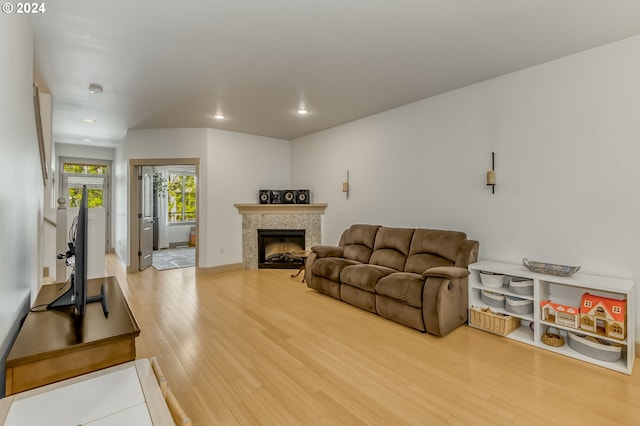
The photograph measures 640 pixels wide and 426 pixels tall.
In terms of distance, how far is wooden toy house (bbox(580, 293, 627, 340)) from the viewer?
7.89 feet

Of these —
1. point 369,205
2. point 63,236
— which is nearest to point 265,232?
point 369,205

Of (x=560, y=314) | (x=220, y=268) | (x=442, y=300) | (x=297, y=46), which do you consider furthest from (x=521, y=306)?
(x=220, y=268)

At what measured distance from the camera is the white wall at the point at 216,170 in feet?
18.1

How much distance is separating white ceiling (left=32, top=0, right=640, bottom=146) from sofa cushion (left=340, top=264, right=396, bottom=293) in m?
2.18

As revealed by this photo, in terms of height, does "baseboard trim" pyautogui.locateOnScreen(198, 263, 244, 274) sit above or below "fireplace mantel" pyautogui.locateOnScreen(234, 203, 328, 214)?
below

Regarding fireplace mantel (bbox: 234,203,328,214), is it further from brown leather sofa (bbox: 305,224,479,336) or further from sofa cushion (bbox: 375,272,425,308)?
sofa cushion (bbox: 375,272,425,308)

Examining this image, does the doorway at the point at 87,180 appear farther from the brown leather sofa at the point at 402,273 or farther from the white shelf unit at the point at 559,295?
the white shelf unit at the point at 559,295

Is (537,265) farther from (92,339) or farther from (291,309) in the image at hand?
(92,339)

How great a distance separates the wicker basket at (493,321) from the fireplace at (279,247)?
344 cm

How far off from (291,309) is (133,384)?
104 inches

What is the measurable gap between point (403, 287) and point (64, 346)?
2.70 m

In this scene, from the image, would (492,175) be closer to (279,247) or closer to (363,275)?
(363,275)

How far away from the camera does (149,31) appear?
8.00 ft

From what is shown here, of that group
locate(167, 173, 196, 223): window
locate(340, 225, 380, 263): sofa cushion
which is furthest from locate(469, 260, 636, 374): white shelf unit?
locate(167, 173, 196, 223): window
